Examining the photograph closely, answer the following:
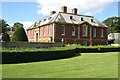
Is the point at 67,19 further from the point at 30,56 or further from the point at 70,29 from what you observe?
the point at 30,56

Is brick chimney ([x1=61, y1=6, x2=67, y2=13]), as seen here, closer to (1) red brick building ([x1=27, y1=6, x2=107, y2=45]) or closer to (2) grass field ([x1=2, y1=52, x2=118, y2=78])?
(1) red brick building ([x1=27, y1=6, x2=107, y2=45])

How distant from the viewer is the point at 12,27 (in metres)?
102

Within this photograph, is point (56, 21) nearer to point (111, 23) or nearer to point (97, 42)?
point (97, 42)

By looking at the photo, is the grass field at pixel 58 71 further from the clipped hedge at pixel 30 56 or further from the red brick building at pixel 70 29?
the red brick building at pixel 70 29

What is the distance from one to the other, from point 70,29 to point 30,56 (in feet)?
110

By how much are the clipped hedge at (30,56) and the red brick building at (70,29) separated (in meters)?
25.3

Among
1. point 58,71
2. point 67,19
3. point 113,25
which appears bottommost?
point 58,71

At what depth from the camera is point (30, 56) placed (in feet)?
65.5

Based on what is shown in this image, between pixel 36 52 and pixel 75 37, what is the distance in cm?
3348

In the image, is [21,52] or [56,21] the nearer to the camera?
[21,52]

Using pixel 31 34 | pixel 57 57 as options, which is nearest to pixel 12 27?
pixel 31 34

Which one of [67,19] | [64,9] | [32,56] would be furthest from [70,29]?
[32,56]

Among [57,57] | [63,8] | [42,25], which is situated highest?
[63,8]

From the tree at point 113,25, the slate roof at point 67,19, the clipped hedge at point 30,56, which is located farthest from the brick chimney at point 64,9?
the tree at point 113,25
